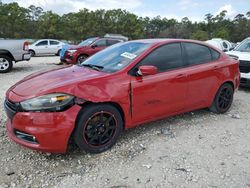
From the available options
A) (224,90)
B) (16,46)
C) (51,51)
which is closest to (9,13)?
(51,51)

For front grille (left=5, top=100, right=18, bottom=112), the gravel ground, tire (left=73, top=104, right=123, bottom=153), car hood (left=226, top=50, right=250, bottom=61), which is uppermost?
car hood (left=226, top=50, right=250, bottom=61)

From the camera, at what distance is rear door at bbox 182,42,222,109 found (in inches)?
191

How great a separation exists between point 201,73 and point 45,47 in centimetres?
1804

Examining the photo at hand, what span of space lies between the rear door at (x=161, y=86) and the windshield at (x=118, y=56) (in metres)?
0.20

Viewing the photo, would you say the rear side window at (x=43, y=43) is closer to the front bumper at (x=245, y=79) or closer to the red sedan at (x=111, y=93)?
the front bumper at (x=245, y=79)

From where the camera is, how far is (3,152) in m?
3.89

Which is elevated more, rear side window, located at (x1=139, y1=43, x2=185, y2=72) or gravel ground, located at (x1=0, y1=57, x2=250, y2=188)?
rear side window, located at (x1=139, y1=43, x2=185, y2=72)

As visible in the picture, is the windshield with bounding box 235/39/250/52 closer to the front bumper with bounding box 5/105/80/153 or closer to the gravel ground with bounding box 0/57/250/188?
the gravel ground with bounding box 0/57/250/188

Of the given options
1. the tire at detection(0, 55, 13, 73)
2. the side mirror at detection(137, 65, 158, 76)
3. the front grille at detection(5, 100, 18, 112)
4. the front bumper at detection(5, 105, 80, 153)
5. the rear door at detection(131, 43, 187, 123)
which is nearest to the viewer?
the front bumper at detection(5, 105, 80, 153)

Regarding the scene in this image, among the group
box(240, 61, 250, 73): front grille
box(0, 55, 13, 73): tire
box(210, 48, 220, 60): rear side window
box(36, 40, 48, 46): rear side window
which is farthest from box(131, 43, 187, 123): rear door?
box(36, 40, 48, 46): rear side window

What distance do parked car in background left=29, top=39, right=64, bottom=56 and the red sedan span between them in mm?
17323

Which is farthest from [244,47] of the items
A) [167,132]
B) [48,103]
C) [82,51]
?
[48,103]

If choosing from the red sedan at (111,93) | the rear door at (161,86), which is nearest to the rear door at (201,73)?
the red sedan at (111,93)

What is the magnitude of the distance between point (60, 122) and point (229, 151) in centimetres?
238
